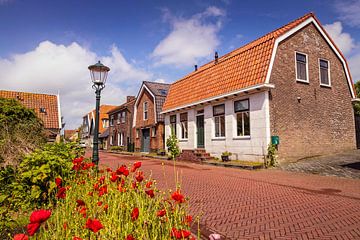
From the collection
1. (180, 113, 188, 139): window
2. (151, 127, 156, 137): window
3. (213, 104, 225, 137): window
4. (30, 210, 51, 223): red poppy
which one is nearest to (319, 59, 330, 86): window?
(213, 104, 225, 137): window

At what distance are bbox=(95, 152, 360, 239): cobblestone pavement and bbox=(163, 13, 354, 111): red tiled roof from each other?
22.0ft

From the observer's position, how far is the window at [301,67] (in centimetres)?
1570

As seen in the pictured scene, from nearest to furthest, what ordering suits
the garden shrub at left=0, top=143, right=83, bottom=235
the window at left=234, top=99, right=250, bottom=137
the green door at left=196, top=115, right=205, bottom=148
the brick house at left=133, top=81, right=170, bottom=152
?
the garden shrub at left=0, top=143, right=83, bottom=235 → the window at left=234, top=99, right=250, bottom=137 → the green door at left=196, top=115, right=205, bottom=148 → the brick house at left=133, top=81, right=170, bottom=152

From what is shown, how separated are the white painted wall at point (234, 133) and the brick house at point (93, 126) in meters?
28.3

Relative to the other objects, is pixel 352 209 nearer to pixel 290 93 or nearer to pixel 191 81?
pixel 290 93

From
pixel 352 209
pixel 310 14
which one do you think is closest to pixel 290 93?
pixel 310 14

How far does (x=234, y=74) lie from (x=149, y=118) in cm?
1338

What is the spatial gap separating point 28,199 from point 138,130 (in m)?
25.0

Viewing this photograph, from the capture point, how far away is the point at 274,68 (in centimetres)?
1445

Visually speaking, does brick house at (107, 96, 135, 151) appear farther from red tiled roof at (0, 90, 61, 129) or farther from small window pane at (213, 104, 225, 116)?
small window pane at (213, 104, 225, 116)

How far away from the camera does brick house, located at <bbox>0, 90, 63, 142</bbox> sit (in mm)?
28141

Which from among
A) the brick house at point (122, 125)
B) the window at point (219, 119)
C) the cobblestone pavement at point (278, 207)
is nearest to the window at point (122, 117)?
the brick house at point (122, 125)

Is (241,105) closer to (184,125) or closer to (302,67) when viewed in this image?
(302,67)

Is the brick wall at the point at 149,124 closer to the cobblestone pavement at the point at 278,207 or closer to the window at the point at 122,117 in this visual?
the window at the point at 122,117
